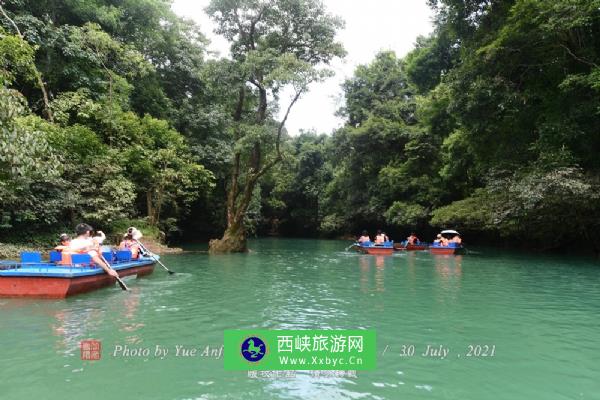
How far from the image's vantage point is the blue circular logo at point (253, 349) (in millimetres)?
4941

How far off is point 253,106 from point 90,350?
2140 centimetres

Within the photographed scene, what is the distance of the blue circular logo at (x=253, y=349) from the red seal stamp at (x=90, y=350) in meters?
1.69

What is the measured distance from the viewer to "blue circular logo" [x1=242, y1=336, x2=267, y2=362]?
4.94 m

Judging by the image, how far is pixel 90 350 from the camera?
5.26 m

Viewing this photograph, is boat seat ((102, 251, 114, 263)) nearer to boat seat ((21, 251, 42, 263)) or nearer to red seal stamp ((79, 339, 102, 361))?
boat seat ((21, 251, 42, 263))

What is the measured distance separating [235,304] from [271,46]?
15.7 m

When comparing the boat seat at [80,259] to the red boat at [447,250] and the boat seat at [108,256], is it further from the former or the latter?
the red boat at [447,250]

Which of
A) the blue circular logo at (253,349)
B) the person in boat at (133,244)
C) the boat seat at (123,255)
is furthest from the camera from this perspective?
the person in boat at (133,244)

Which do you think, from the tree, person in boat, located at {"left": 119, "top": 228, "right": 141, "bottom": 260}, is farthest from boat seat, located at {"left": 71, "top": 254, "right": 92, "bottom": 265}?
the tree

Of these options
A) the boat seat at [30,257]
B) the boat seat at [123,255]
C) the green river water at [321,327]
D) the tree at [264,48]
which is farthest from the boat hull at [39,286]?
the tree at [264,48]

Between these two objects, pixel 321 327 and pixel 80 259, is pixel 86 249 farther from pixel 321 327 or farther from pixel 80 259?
pixel 321 327

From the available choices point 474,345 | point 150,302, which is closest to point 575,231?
point 474,345

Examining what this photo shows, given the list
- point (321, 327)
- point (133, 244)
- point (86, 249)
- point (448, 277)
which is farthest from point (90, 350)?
point (448, 277)

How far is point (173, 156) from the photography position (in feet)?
67.2
